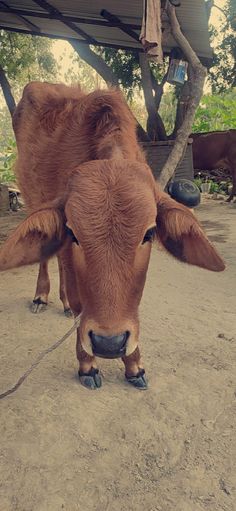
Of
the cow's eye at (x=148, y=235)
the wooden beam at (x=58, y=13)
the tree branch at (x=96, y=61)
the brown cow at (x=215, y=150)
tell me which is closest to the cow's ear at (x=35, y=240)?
the cow's eye at (x=148, y=235)

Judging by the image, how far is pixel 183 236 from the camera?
96.1 inches

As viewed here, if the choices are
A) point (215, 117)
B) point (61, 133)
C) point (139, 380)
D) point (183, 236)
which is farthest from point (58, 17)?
point (215, 117)

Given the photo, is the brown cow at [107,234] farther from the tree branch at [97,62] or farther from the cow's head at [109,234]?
the tree branch at [97,62]

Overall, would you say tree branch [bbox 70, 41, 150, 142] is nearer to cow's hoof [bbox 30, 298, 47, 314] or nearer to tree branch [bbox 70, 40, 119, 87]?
tree branch [bbox 70, 40, 119, 87]

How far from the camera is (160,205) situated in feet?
7.80

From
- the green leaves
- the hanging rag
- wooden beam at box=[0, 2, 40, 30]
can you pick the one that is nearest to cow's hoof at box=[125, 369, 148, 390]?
the hanging rag

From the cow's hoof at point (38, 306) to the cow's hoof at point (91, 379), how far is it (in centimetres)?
135

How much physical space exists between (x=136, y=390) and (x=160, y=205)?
4.36ft

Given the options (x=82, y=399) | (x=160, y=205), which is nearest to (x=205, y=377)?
(x=82, y=399)

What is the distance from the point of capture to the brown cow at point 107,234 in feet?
6.81

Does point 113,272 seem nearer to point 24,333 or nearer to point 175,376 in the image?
point 175,376

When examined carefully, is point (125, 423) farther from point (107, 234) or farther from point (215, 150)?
point (215, 150)

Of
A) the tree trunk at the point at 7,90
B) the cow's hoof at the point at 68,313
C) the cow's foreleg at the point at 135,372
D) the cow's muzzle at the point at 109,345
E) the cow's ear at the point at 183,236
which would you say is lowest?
the cow's hoof at the point at 68,313

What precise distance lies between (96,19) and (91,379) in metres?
6.70
